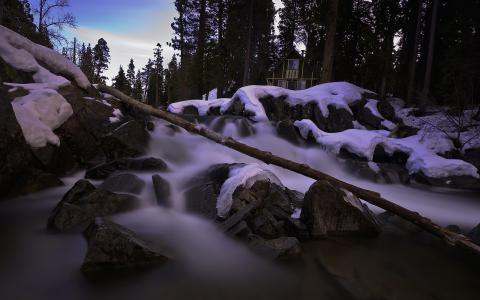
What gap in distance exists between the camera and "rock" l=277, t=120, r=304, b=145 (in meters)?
13.5

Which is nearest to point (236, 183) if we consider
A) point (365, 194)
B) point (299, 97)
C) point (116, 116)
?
point (365, 194)

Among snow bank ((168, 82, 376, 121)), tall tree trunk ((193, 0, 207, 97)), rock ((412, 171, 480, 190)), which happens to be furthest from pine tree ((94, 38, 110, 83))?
rock ((412, 171, 480, 190))

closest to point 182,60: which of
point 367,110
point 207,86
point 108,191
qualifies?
point 207,86

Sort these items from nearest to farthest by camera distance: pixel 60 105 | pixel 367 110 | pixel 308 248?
pixel 308 248 → pixel 60 105 → pixel 367 110

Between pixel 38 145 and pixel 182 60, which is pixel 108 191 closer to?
pixel 38 145

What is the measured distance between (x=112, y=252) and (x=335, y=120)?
13.6 meters

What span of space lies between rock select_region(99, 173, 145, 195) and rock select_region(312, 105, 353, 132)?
11.1 metres

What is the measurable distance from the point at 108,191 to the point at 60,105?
3.76 meters

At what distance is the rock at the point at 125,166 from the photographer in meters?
7.67

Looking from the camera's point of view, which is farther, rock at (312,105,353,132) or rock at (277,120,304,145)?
rock at (312,105,353,132)

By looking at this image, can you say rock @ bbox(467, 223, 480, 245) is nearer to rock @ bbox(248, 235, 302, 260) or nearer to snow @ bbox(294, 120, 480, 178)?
rock @ bbox(248, 235, 302, 260)

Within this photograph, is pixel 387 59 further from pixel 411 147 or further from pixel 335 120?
pixel 411 147

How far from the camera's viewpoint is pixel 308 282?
430 cm

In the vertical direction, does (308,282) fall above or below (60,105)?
below
